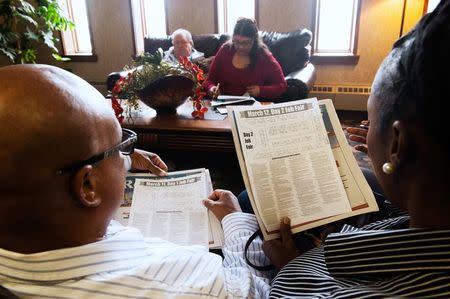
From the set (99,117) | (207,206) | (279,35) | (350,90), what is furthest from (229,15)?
(99,117)

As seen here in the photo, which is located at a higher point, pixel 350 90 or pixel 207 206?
pixel 207 206

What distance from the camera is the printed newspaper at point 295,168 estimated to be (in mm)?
761

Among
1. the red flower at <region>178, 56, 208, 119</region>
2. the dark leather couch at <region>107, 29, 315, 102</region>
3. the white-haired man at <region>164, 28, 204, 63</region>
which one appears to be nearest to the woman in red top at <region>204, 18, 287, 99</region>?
the dark leather couch at <region>107, 29, 315, 102</region>

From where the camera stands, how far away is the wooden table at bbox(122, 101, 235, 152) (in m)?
1.71

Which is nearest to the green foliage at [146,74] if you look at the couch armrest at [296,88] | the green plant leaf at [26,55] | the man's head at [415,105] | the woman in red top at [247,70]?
the woman in red top at [247,70]

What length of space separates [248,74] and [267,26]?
1.29 m

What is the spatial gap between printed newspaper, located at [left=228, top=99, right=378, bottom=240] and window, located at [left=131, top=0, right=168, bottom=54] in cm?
357

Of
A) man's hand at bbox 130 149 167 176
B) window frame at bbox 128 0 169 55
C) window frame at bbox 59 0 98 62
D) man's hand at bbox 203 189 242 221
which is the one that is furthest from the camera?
window frame at bbox 59 0 98 62

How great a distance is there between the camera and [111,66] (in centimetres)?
430

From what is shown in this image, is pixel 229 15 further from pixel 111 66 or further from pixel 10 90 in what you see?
pixel 10 90

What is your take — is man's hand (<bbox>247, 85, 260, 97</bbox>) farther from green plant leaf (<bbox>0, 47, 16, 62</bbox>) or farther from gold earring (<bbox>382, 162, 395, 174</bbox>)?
green plant leaf (<bbox>0, 47, 16, 62</bbox>)

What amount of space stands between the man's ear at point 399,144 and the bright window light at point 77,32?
446cm

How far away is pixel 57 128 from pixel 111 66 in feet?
13.6

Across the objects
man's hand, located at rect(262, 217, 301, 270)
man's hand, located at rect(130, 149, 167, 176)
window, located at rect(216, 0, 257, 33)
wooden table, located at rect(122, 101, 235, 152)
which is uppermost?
window, located at rect(216, 0, 257, 33)
